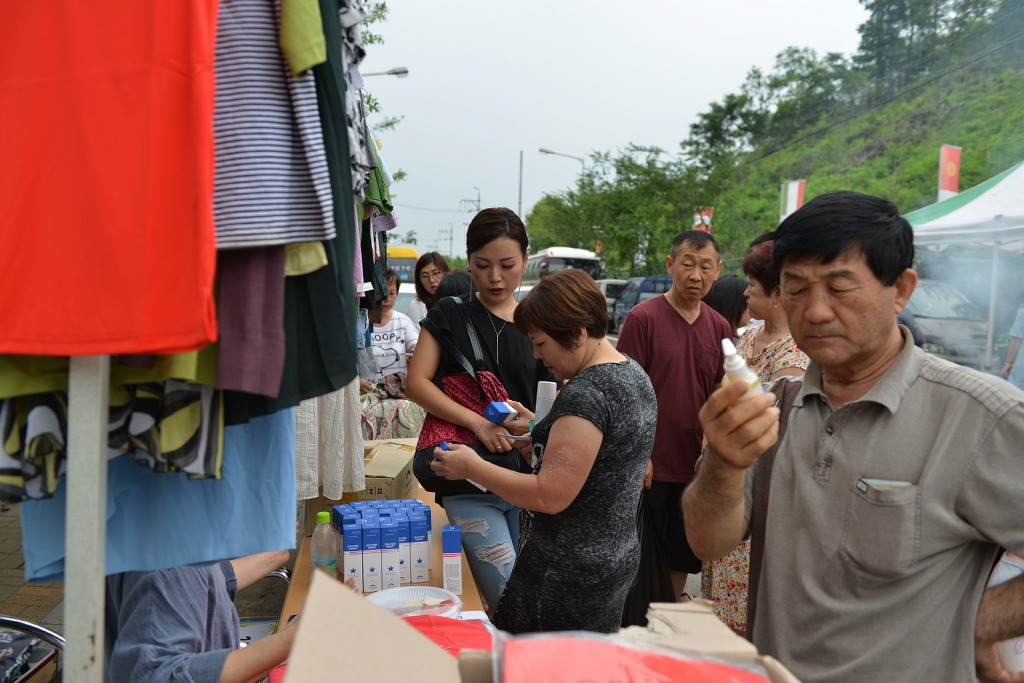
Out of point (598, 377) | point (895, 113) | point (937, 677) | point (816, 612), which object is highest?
point (895, 113)

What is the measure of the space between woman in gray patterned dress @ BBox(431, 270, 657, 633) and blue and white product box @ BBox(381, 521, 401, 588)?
50 cm

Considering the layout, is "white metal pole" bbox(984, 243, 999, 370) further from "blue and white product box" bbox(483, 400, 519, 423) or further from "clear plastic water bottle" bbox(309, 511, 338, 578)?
"clear plastic water bottle" bbox(309, 511, 338, 578)

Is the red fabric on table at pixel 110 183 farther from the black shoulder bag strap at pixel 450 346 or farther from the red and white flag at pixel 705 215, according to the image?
the red and white flag at pixel 705 215

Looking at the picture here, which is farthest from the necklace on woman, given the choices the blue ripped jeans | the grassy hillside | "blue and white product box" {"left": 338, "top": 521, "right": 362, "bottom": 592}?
the grassy hillside

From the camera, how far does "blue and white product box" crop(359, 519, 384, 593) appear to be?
2744 mm

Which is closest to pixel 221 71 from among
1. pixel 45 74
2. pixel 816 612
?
pixel 45 74

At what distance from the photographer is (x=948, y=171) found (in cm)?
1247

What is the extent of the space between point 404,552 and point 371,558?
13 cm

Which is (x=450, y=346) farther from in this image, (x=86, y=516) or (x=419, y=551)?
(x=86, y=516)

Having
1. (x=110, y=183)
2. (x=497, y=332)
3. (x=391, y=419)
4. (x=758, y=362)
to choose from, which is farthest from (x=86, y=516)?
(x=391, y=419)

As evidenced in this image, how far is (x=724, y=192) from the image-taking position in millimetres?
29438

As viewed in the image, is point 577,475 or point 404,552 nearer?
point 577,475

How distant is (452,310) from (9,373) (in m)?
2.26

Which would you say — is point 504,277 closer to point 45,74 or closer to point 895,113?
point 45,74
